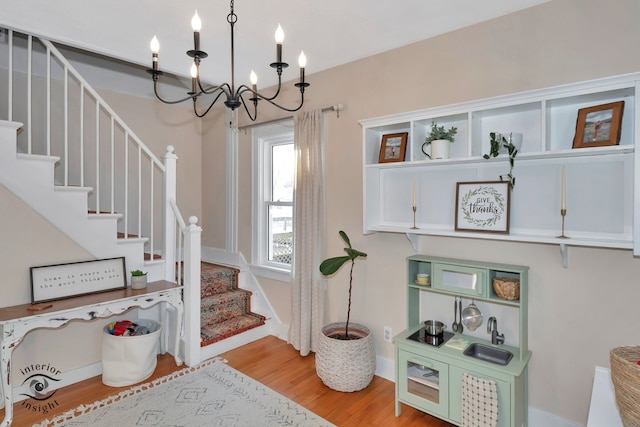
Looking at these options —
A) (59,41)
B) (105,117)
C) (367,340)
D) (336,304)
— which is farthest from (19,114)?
(367,340)

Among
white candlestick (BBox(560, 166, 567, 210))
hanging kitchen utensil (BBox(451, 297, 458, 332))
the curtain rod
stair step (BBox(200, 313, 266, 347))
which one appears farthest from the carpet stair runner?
white candlestick (BBox(560, 166, 567, 210))

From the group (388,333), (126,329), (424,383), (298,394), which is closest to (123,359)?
(126,329)

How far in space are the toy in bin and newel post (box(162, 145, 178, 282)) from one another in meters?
0.48

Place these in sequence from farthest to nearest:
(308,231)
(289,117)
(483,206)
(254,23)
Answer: (289,117), (308,231), (254,23), (483,206)

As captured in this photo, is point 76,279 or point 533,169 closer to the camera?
point 533,169

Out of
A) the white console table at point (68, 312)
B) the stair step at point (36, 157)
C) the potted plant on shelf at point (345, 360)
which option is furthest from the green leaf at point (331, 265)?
the stair step at point (36, 157)

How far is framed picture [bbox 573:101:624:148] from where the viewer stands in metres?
1.78

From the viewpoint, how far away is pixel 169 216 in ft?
10.8

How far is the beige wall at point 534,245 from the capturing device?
195 cm

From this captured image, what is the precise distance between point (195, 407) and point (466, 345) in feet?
6.34

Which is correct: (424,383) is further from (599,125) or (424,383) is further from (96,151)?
(96,151)

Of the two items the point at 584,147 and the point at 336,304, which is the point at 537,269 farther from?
the point at 336,304

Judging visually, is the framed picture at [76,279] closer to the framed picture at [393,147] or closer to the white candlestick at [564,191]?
the framed picture at [393,147]

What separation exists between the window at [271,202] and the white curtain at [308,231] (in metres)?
0.51
